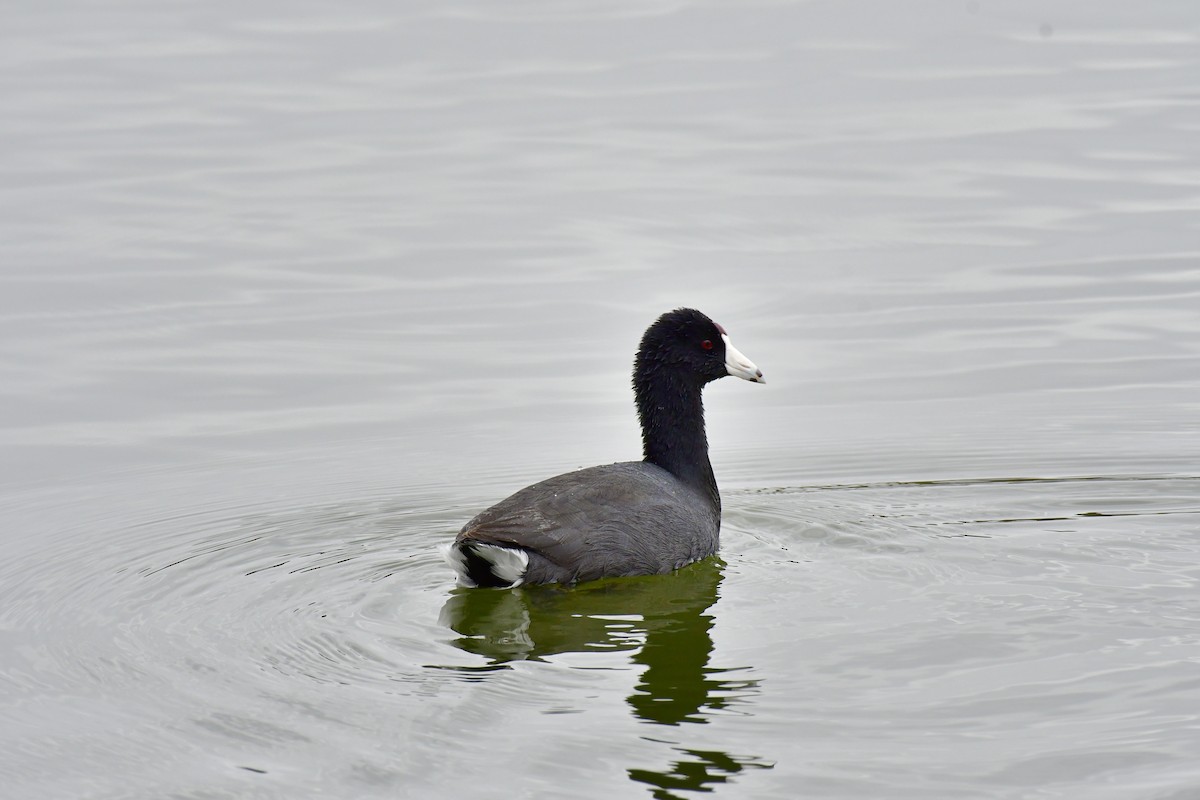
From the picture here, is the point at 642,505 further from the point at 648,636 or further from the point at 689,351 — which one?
the point at 689,351

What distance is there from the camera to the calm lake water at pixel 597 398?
231 inches

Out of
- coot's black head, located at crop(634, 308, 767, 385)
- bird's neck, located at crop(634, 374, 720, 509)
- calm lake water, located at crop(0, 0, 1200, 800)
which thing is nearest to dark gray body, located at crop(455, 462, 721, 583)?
calm lake water, located at crop(0, 0, 1200, 800)

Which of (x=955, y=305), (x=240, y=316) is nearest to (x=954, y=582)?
(x=955, y=305)

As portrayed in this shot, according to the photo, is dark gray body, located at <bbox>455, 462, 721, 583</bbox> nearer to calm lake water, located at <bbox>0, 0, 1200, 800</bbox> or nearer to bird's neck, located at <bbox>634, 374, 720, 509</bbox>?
calm lake water, located at <bbox>0, 0, 1200, 800</bbox>

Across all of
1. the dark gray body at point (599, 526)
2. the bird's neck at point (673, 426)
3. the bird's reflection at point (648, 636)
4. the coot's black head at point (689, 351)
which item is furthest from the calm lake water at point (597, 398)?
the coot's black head at point (689, 351)

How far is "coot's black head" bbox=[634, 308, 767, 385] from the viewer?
29.6ft

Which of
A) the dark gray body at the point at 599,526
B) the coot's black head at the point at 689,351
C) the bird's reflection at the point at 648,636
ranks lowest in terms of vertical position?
the bird's reflection at the point at 648,636

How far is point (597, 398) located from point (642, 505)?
329cm

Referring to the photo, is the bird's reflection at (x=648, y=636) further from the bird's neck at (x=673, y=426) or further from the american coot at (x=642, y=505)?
the bird's neck at (x=673, y=426)

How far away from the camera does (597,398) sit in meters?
11.3

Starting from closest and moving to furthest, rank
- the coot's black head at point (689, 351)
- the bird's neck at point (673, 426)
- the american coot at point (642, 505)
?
the american coot at point (642, 505) < the bird's neck at point (673, 426) < the coot's black head at point (689, 351)

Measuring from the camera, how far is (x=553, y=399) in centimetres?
1123

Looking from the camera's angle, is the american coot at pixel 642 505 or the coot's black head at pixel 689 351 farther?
the coot's black head at pixel 689 351

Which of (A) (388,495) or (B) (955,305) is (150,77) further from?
(A) (388,495)
